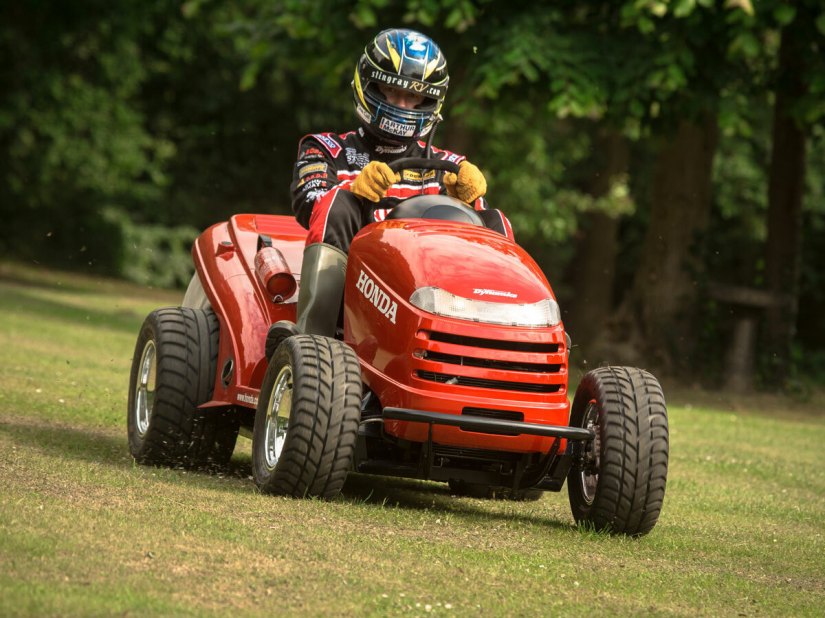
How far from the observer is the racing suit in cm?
783

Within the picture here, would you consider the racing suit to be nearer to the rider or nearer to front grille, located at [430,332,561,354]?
the rider

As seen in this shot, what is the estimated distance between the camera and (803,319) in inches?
1133

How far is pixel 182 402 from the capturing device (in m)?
8.23

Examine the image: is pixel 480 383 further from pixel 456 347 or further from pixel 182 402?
pixel 182 402

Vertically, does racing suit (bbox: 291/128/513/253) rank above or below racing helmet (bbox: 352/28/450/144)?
below

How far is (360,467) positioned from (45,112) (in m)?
20.7

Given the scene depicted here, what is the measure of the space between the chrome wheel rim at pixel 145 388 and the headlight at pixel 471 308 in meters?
2.18

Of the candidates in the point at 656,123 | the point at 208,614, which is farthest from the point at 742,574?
the point at 656,123

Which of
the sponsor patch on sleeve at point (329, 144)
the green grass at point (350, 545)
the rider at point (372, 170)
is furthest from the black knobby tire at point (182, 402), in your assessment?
the sponsor patch on sleeve at point (329, 144)

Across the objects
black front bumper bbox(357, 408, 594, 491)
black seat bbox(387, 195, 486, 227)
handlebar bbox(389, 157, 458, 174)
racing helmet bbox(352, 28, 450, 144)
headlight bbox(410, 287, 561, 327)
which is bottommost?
black front bumper bbox(357, 408, 594, 491)

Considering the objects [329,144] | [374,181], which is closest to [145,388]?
[329,144]

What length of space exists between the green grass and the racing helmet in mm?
2007

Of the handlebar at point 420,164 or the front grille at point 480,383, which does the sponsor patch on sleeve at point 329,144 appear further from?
the front grille at point 480,383

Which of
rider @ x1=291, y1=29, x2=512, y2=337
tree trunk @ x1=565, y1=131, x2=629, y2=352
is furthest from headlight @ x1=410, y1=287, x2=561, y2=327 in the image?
tree trunk @ x1=565, y1=131, x2=629, y2=352
